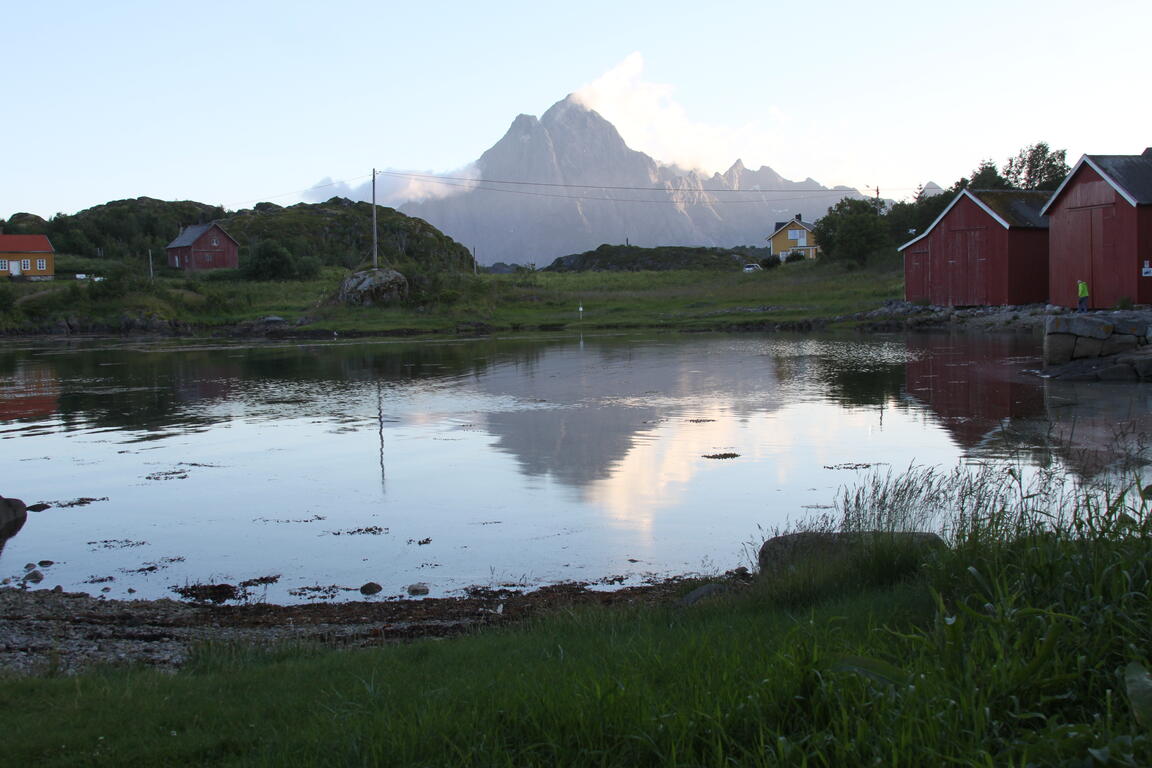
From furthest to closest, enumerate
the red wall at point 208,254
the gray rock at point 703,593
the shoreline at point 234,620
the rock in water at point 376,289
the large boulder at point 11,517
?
the red wall at point 208,254, the rock in water at point 376,289, the large boulder at point 11,517, the gray rock at point 703,593, the shoreline at point 234,620

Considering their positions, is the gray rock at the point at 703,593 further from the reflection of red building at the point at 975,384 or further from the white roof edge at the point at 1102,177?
the white roof edge at the point at 1102,177

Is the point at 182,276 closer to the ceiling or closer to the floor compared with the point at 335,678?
closer to the ceiling

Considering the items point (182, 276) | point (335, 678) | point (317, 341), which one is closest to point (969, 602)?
point (335, 678)

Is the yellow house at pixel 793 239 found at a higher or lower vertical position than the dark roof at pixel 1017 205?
higher

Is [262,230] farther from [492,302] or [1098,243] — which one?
[1098,243]

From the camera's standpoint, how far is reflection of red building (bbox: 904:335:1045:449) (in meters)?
18.3

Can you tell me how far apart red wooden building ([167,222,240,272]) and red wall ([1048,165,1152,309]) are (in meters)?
85.0

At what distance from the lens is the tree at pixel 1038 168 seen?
3105 inches

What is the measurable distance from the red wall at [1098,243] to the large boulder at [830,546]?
3522 cm

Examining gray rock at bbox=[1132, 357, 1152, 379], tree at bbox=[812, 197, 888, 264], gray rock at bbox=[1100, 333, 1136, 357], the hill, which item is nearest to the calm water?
gray rock at bbox=[1132, 357, 1152, 379]

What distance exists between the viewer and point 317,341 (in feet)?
179

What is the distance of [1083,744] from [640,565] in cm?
698

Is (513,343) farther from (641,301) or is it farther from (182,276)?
(182,276)

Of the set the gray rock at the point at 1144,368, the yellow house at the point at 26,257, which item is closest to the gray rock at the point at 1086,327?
the gray rock at the point at 1144,368
